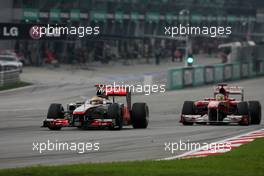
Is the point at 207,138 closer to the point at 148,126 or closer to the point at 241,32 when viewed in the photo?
the point at 148,126

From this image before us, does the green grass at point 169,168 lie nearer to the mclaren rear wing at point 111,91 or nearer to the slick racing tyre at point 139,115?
the slick racing tyre at point 139,115

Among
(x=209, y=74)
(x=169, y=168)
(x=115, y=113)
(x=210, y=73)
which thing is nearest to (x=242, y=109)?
(x=115, y=113)

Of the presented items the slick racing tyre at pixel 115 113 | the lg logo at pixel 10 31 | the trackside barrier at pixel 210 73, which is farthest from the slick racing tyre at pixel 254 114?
the trackside barrier at pixel 210 73

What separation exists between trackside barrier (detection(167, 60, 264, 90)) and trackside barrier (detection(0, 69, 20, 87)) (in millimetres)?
8057

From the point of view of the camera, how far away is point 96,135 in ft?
85.4

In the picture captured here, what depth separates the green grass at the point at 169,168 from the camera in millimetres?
16594

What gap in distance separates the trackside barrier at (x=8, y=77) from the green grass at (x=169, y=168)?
33262 mm

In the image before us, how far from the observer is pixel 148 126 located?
31.0 m

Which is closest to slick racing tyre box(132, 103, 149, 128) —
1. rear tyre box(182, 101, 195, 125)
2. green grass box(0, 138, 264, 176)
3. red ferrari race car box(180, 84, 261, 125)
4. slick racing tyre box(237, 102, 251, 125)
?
rear tyre box(182, 101, 195, 125)

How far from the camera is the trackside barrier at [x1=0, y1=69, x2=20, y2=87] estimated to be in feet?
170

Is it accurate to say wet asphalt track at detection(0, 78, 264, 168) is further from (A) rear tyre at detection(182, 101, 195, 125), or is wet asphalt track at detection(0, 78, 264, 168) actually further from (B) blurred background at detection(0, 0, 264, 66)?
(B) blurred background at detection(0, 0, 264, 66)

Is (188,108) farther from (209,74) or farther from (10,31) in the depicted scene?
(209,74)

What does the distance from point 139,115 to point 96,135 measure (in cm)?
321

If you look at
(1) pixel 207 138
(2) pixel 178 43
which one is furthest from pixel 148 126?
(2) pixel 178 43
